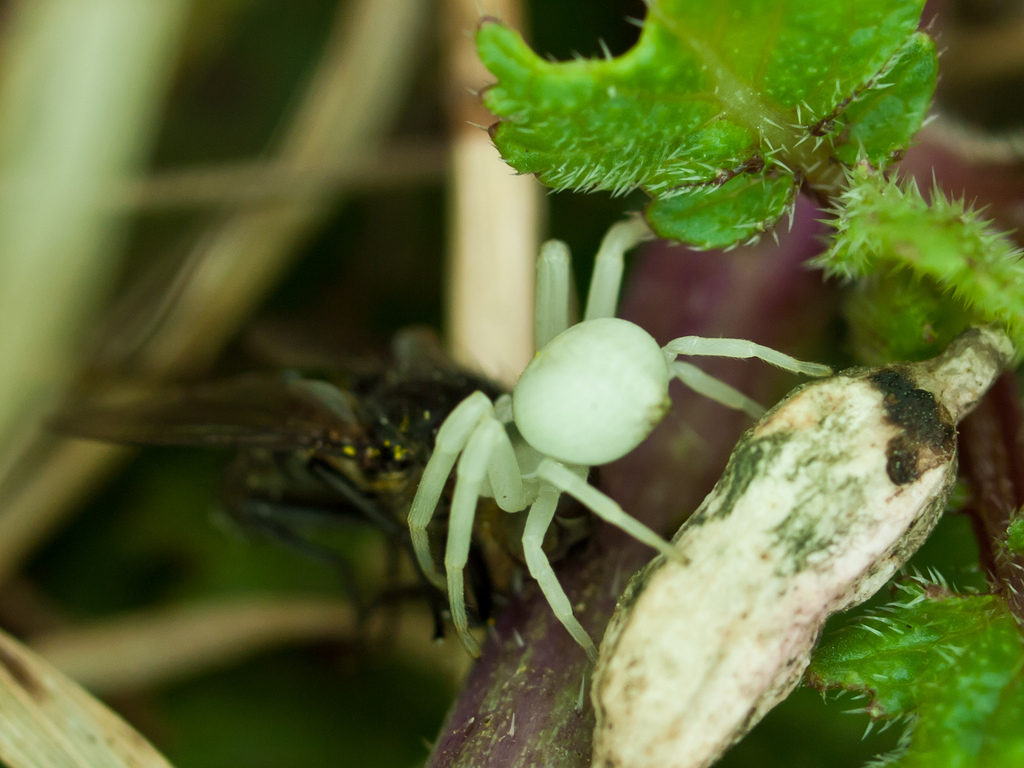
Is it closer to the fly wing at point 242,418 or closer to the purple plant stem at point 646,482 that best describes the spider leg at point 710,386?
the purple plant stem at point 646,482

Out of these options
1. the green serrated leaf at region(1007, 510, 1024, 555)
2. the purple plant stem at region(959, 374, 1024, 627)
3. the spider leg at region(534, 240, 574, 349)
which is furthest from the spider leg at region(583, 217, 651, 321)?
the green serrated leaf at region(1007, 510, 1024, 555)

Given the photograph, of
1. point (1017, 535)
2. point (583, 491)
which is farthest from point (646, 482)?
point (1017, 535)

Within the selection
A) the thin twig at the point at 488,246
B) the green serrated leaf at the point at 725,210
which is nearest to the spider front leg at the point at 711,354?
the green serrated leaf at the point at 725,210

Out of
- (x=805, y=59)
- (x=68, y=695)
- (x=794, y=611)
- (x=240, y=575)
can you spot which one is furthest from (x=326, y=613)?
(x=805, y=59)

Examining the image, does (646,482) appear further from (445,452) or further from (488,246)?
(488,246)

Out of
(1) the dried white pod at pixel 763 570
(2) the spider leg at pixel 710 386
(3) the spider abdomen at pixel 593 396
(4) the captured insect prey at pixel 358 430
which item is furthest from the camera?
(4) the captured insect prey at pixel 358 430

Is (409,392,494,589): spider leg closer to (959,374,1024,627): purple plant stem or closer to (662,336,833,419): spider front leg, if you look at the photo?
(662,336,833,419): spider front leg
